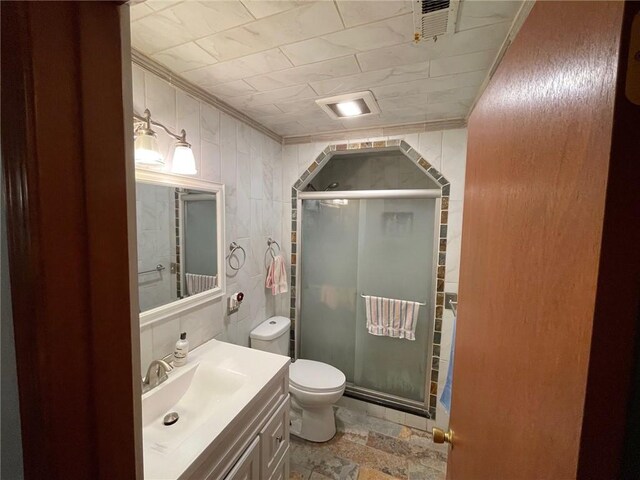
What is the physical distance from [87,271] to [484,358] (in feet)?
2.69

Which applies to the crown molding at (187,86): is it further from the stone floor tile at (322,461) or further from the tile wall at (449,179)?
the stone floor tile at (322,461)

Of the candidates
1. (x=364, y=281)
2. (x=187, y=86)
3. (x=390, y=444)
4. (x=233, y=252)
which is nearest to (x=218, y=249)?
(x=233, y=252)

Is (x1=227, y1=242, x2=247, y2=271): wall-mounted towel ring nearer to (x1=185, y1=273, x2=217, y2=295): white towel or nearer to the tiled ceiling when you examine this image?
(x1=185, y1=273, x2=217, y2=295): white towel

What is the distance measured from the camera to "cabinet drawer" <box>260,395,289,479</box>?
1.21 meters

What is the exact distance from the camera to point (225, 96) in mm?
1519

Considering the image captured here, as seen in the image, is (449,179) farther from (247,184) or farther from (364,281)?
(247,184)

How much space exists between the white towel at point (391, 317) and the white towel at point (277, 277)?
750 millimetres

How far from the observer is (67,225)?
1.10ft

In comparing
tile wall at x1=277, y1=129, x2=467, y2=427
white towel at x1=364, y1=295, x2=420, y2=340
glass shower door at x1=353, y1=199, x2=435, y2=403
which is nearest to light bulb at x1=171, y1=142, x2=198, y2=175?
tile wall at x1=277, y1=129, x2=467, y2=427

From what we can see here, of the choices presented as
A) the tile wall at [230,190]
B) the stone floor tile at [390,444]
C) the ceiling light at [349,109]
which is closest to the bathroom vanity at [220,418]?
the tile wall at [230,190]

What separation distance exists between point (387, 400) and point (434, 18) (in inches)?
101

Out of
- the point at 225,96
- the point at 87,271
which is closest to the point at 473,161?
the point at 87,271

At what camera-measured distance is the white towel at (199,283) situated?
1.47m

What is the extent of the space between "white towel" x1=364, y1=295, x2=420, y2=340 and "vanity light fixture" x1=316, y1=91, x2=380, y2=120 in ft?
4.84
